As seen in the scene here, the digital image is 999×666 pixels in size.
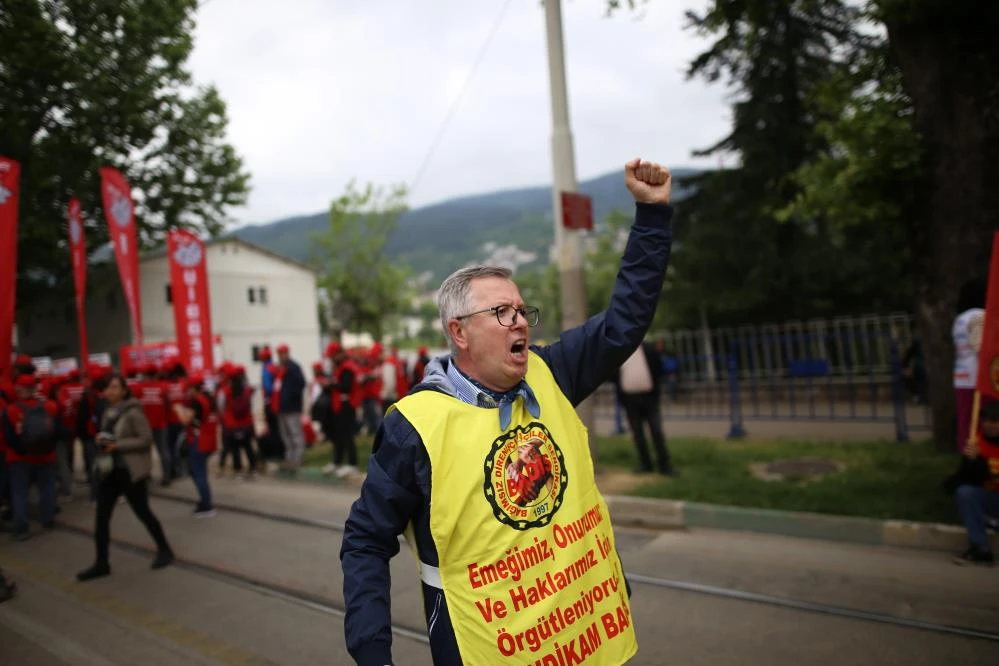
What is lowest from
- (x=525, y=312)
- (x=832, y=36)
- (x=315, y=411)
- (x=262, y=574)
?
(x=262, y=574)

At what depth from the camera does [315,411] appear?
37.6 ft

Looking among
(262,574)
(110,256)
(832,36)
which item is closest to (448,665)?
(262,574)

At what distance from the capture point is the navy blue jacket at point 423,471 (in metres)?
1.91

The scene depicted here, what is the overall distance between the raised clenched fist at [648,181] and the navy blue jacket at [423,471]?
0.10ft

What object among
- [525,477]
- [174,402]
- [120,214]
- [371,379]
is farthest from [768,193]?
[525,477]

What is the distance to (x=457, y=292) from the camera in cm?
215

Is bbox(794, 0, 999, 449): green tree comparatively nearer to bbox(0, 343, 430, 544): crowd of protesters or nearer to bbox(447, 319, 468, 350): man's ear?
bbox(447, 319, 468, 350): man's ear

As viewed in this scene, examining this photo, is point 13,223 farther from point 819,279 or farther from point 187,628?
point 819,279

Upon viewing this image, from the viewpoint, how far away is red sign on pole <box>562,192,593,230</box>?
25.5 ft

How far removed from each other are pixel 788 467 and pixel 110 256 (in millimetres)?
24570

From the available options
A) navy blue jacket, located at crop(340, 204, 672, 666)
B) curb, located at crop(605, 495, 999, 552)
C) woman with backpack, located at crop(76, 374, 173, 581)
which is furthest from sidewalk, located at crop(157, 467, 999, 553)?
navy blue jacket, located at crop(340, 204, 672, 666)

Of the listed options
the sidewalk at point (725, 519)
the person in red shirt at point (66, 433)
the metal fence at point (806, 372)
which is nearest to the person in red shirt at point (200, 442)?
the sidewalk at point (725, 519)

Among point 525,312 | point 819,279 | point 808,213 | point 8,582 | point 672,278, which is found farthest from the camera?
point 672,278

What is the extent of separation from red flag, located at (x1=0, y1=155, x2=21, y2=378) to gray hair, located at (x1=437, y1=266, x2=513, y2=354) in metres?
6.11
